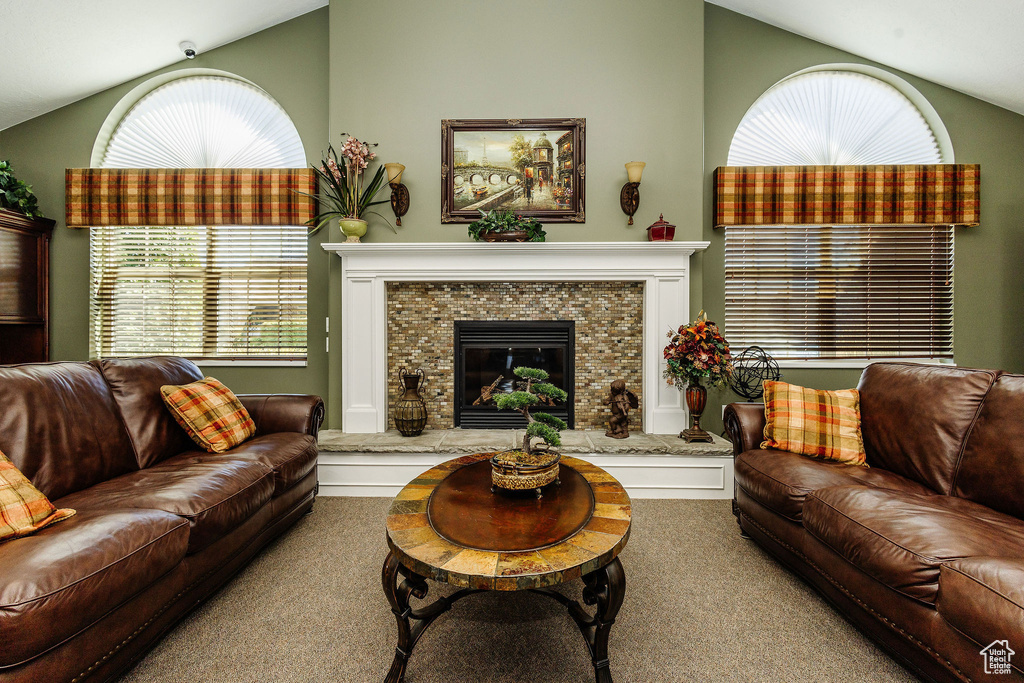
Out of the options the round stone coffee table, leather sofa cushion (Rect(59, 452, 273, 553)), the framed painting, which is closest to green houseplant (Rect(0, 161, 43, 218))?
leather sofa cushion (Rect(59, 452, 273, 553))

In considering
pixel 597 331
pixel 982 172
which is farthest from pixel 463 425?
pixel 982 172

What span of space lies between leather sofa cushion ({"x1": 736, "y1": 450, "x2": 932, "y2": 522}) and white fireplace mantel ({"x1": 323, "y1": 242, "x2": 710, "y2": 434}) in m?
1.09

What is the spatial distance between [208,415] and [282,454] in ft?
1.44

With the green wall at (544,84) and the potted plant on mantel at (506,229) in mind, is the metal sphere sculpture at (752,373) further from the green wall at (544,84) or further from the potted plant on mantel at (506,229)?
the potted plant on mantel at (506,229)

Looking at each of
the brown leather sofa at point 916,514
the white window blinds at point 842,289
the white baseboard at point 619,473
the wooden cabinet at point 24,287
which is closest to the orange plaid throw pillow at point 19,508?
the white baseboard at point 619,473

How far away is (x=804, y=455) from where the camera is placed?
6.43 ft

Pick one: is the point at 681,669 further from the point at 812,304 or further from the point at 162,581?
the point at 812,304

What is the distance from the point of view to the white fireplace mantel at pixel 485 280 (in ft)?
9.78

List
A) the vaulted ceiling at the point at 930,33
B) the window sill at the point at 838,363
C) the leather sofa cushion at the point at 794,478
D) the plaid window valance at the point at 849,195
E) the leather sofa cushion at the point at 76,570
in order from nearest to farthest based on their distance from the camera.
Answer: the leather sofa cushion at the point at 76,570 < the leather sofa cushion at the point at 794,478 < the vaulted ceiling at the point at 930,33 < the plaid window valance at the point at 849,195 < the window sill at the point at 838,363

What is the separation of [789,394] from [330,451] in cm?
273

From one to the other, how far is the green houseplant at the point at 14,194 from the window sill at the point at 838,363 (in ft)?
20.0

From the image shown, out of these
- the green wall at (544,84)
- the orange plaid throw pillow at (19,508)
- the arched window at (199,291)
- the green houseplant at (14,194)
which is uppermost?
the green wall at (544,84)

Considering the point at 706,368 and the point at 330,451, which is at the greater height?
the point at 706,368

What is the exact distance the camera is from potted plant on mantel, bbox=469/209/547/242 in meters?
2.92
